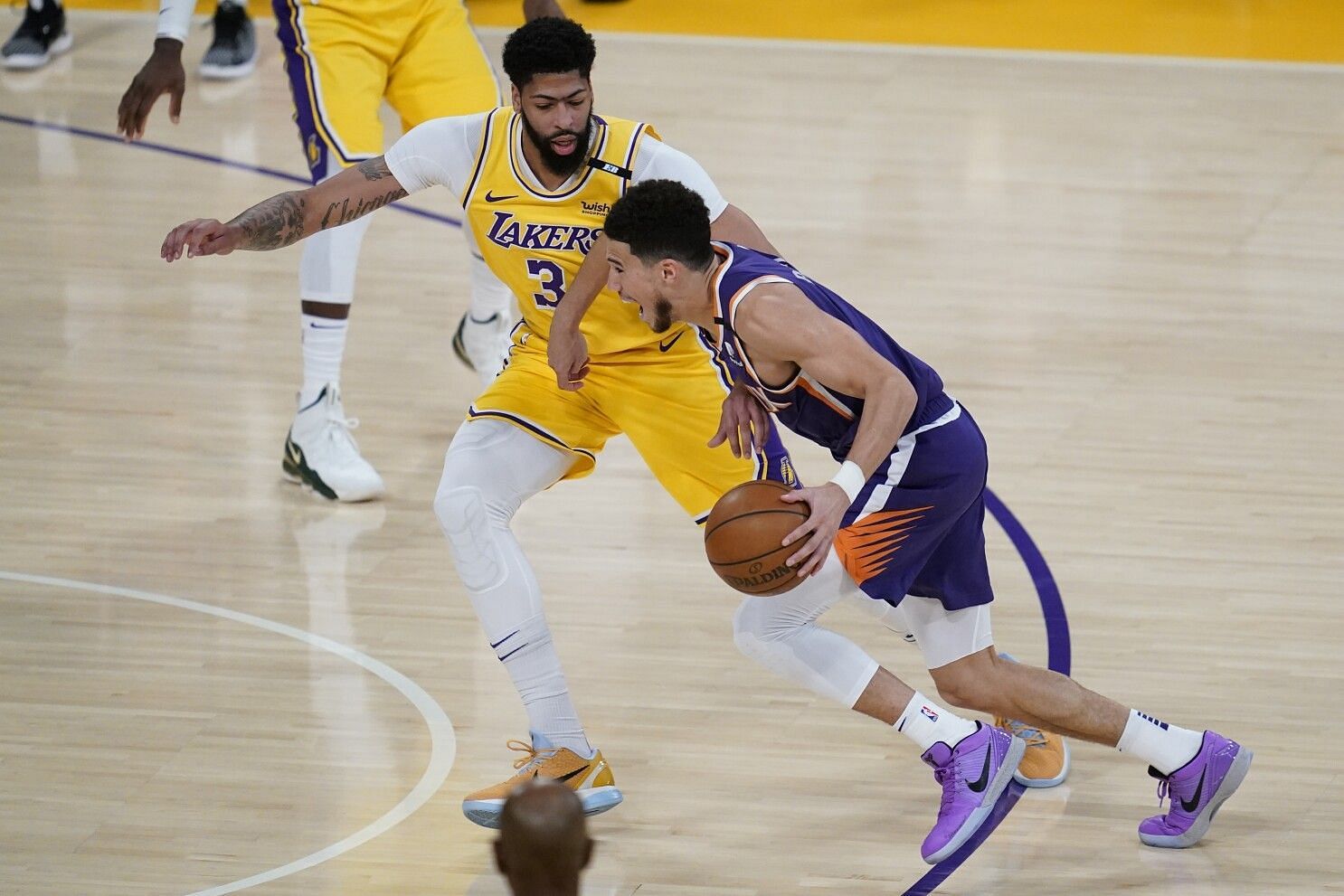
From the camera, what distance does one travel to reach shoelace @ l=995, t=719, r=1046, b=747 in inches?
188

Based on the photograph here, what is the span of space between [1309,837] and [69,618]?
351 cm

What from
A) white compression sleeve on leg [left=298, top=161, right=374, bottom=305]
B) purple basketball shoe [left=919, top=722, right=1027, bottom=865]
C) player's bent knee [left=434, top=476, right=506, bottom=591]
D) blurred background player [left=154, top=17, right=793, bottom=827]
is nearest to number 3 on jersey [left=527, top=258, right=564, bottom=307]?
blurred background player [left=154, top=17, right=793, bottom=827]

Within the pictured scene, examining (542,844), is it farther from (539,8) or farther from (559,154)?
(539,8)

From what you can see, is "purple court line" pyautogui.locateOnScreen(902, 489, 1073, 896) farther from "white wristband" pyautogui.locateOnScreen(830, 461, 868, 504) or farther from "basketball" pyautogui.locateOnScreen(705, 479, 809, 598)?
"white wristband" pyautogui.locateOnScreen(830, 461, 868, 504)

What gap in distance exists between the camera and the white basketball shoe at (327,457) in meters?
6.50

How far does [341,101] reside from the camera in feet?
21.0

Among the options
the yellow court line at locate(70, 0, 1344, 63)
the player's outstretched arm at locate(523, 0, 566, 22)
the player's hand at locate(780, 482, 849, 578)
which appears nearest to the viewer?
the player's hand at locate(780, 482, 849, 578)

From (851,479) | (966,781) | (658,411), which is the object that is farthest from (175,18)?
(966,781)

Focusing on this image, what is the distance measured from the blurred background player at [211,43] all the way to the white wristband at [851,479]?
323 inches

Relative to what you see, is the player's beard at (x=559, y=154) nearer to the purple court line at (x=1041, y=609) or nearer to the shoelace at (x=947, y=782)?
the shoelace at (x=947, y=782)

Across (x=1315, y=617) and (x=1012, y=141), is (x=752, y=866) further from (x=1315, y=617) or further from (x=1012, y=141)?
(x=1012, y=141)

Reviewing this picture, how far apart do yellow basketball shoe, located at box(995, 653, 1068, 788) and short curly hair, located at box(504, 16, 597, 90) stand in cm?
181

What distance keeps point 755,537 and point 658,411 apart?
861 mm

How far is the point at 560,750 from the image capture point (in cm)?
464
